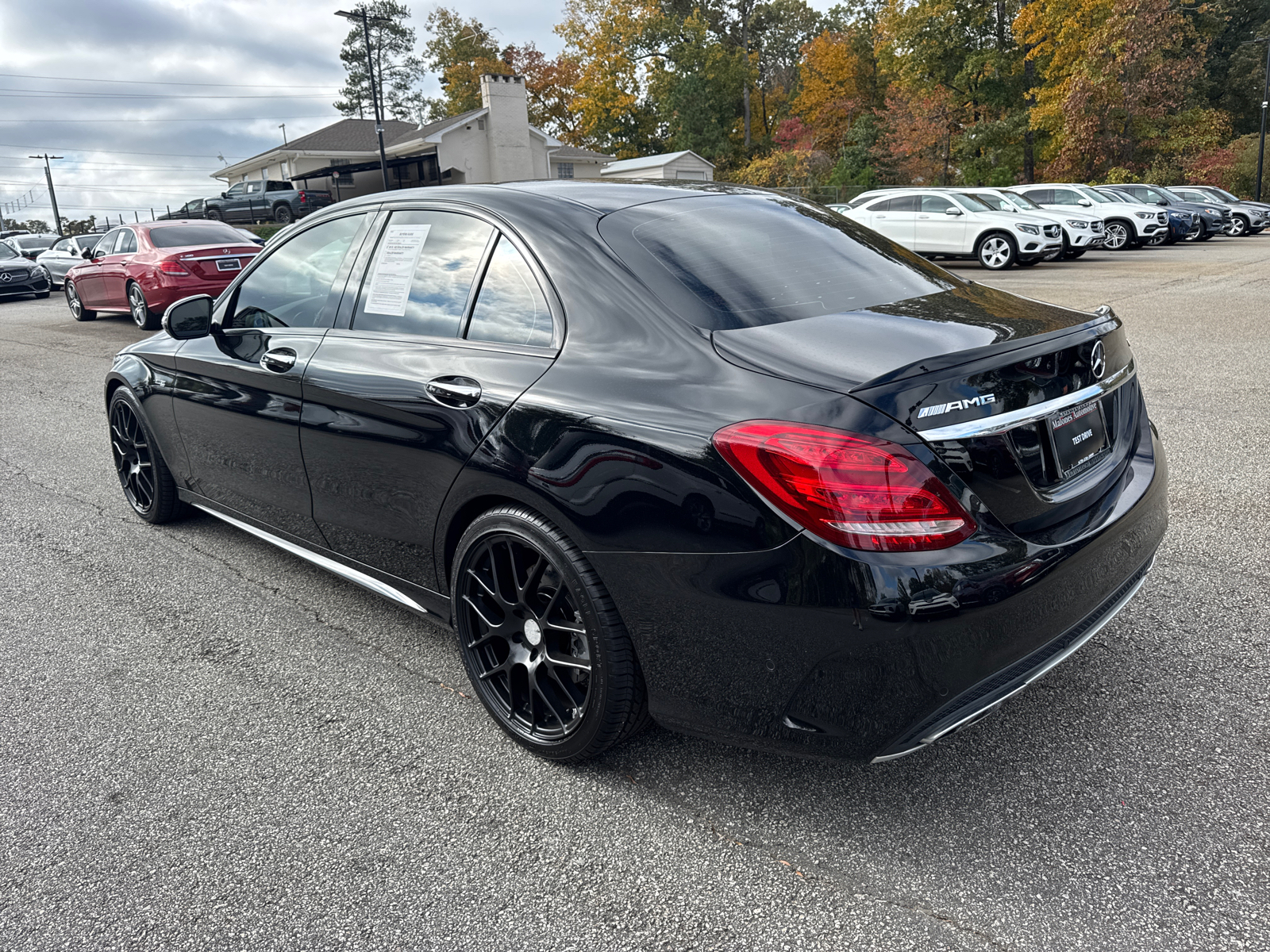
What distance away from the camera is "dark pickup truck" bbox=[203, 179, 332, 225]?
35.6 meters

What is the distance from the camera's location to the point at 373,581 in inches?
131

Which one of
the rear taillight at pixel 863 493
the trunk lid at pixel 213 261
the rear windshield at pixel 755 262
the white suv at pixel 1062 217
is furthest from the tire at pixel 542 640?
the white suv at pixel 1062 217

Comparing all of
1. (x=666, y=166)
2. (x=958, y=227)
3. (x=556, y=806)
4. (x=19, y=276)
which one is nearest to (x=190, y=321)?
(x=556, y=806)

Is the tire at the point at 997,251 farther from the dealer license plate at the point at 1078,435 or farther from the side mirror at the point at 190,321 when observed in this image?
the dealer license plate at the point at 1078,435

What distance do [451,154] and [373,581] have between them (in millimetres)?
43271

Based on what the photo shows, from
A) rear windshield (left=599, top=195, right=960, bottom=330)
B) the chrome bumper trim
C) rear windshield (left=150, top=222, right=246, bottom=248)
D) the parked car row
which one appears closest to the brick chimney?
the parked car row

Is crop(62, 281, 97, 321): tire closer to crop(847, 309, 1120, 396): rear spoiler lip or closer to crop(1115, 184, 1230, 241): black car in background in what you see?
crop(847, 309, 1120, 396): rear spoiler lip

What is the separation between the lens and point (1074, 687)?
2.96 m

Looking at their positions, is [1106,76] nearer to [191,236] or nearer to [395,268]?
[191,236]

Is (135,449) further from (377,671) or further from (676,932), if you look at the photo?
(676,932)

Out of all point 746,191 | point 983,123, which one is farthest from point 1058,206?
point 746,191

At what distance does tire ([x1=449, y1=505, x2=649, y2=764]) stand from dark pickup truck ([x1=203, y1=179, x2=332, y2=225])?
36274 millimetres

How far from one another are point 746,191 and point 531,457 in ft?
5.05

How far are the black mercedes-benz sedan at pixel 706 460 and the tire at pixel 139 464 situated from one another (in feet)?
4.87
